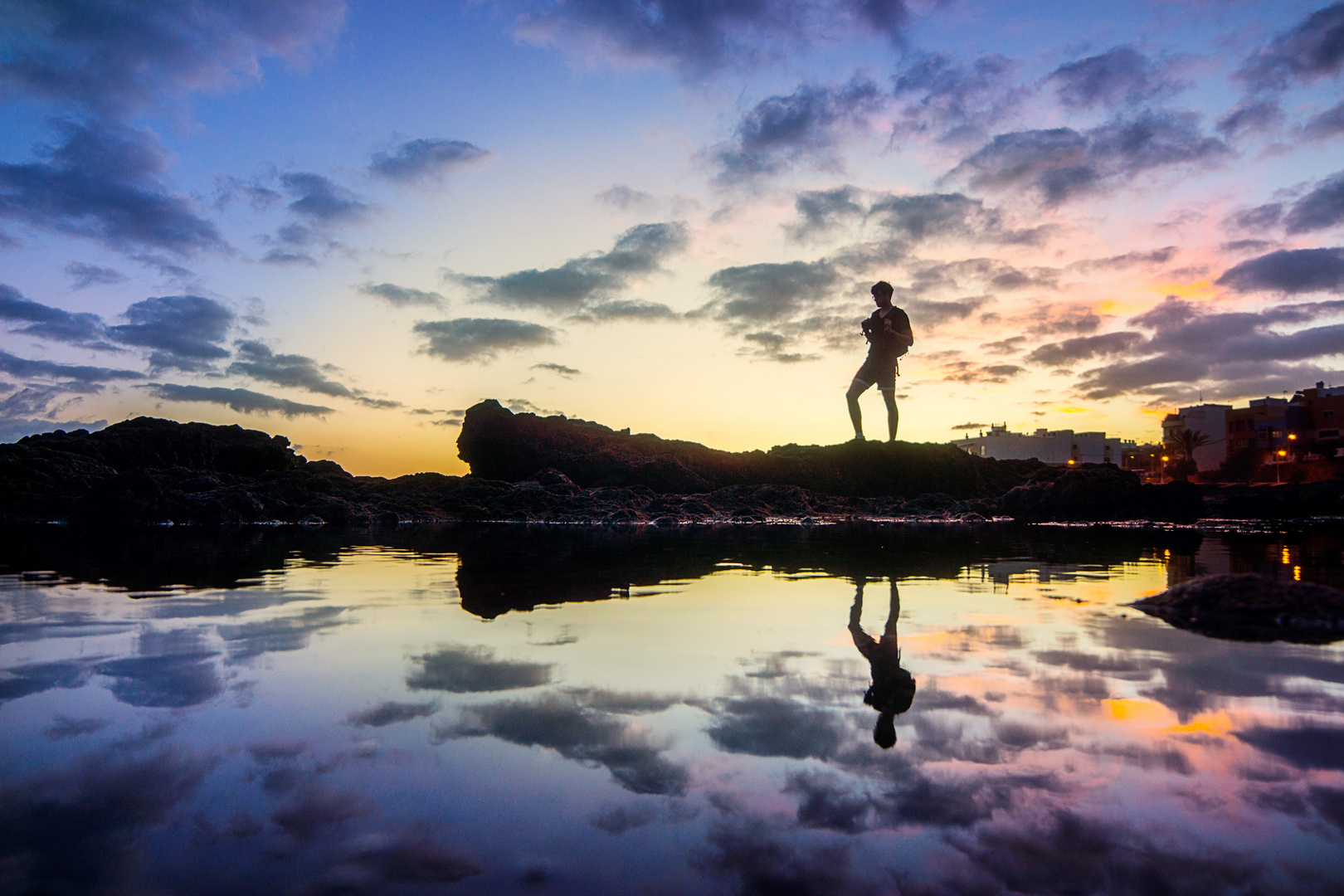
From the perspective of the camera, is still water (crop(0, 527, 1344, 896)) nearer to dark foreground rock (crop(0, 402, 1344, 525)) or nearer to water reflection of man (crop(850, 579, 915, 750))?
water reflection of man (crop(850, 579, 915, 750))

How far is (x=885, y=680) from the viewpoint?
126 inches

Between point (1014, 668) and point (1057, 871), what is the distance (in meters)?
1.86

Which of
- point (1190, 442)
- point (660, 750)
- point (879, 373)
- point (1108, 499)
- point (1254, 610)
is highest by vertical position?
point (1190, 442)

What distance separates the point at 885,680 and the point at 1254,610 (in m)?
3.04

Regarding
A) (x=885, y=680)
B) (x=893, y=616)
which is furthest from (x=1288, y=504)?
(x=885, y=680)

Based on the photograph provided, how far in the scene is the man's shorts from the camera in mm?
19016

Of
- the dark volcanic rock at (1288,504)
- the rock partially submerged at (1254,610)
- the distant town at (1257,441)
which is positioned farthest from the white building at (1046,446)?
the rock partially submerged at (1254,610)

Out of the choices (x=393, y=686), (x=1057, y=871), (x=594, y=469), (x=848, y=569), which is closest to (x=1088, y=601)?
(x=848, y=569)

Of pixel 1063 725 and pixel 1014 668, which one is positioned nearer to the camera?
pixel 1063 725

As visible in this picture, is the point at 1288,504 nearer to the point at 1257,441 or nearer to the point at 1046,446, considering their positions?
the point at 1257,441

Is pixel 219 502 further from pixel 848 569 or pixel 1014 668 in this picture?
pixel 1014 668

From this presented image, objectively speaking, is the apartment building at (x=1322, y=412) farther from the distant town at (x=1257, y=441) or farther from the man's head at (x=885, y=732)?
the man's head at (x=885, y=732)

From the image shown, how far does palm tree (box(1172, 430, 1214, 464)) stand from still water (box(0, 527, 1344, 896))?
87591 millimetres

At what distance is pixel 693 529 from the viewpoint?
1589cm
